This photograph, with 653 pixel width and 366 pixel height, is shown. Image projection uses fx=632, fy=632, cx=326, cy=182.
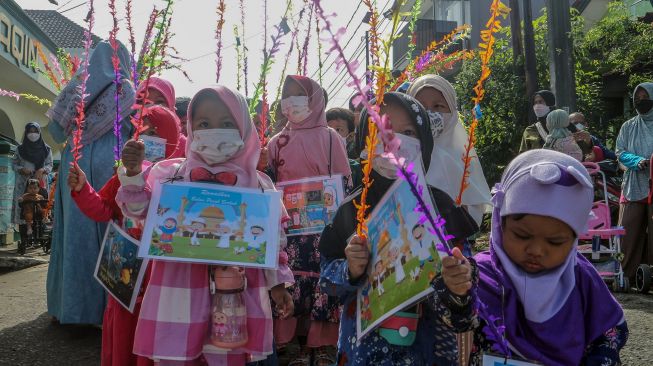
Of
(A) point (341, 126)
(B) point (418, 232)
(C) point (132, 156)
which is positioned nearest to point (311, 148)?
(A) point (341, 126)

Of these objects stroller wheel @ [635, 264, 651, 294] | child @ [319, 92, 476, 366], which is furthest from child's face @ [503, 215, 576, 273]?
stroller wheel @ [635, 264, 651, 294]

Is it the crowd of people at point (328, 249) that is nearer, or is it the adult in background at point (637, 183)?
the crowd of people at point (328, 249)

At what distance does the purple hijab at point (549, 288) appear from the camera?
192 cm

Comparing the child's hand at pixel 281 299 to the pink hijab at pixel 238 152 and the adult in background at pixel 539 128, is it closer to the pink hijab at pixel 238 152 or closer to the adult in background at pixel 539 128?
the pink hijab at pixel 238 152

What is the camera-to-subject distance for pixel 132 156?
2.50 m

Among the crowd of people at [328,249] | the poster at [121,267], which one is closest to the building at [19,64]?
the crowd of people at [328,249]

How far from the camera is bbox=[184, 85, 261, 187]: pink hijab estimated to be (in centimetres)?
258

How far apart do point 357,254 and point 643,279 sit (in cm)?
488

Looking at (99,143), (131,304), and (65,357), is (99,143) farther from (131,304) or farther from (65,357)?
(131,304)

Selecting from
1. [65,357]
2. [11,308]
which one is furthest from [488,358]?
[11,308]

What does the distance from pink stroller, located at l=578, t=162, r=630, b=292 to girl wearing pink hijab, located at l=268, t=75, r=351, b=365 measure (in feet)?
10.3

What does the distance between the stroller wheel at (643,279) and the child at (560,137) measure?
119 centimetres

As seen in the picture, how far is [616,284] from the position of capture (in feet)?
19.7

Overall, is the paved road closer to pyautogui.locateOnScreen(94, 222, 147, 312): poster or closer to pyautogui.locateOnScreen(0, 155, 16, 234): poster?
pyautogui.locateOnScreen(94, 222, 147, 312): poster
